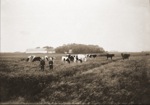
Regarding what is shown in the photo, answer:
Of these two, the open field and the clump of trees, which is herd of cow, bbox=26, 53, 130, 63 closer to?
the open field

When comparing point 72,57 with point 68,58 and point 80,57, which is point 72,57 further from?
point 80,57

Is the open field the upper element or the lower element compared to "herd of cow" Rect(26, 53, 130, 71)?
lower

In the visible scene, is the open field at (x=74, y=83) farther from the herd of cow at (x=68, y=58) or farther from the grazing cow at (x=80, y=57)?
the grazing cow at (x=80, y=57)

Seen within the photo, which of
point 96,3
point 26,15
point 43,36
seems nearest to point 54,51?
point 43,36

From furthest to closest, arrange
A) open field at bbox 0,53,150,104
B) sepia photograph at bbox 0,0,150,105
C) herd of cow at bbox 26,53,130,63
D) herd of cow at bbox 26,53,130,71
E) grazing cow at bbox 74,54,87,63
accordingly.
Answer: grazing cow at bbox 74,54,87,63, herd of cow at bbox 26,53,130,63, herd of cow at bbox 26,53,130,71, sepia photograph at bbox 0,0,150,105, open field at bbox 0,53,150,104

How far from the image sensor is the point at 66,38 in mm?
10492

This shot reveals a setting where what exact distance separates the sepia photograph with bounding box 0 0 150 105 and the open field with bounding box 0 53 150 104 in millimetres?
39

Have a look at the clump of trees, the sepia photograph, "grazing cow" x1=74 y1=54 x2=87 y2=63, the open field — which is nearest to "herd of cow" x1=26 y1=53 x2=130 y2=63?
"grazing cow" x1=74 y1=54 x2=87 y2=63

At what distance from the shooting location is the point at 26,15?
1051cm

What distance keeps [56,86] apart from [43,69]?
1661mm

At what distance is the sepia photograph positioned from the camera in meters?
9.68

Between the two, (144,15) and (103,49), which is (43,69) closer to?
(103,49)

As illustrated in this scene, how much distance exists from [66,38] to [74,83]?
2.20 meters

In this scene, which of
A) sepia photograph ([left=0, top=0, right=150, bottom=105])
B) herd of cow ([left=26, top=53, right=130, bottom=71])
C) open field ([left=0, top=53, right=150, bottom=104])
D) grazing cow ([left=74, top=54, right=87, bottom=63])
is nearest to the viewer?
open field ([left=0, top=53, right=150, bottom=104])
